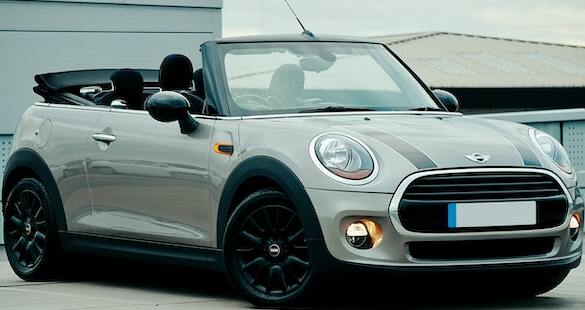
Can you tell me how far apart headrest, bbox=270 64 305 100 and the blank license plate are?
1450 millimetres

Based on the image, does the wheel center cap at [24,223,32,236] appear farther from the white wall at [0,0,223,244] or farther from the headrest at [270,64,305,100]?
the white wall at [0,0,223,244]

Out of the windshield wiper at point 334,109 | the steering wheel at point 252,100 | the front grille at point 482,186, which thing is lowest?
the front grille at point 482,186

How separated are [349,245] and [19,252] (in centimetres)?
327

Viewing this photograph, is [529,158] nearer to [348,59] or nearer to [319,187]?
[319,187]

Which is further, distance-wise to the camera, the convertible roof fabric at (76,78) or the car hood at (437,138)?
the convertible roof fabric at (76,78)

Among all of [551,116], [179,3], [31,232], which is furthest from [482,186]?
[179,3]

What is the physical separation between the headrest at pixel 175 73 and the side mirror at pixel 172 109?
39.4 inches

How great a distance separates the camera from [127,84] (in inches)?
386

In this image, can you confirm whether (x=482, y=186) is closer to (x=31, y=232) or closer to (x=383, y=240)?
(x=383, y=240)

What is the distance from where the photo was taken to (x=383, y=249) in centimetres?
718

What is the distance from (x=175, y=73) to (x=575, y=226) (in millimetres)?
2751

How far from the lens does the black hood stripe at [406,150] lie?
716 centimetres

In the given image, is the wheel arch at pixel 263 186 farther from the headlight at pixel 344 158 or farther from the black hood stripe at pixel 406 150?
the black hood stripe at pixel 406 150

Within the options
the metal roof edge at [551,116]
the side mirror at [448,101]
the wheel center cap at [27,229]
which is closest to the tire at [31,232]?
the wheel center cap at [27,229]
